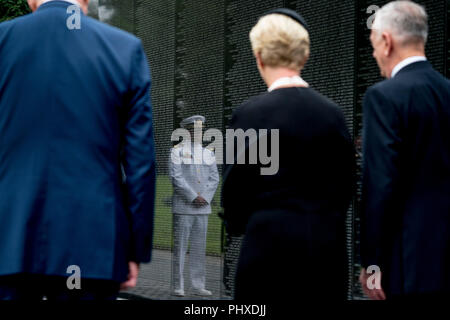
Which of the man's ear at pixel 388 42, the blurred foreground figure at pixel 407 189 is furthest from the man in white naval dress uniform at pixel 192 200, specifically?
the blurred foreground figure at pixel 407 189

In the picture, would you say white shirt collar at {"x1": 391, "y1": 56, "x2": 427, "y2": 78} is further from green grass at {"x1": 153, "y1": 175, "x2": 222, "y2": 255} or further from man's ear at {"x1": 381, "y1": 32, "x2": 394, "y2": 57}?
green grass at {"x1": 153, "y1": 175, "x2": 222, "y2": 255}

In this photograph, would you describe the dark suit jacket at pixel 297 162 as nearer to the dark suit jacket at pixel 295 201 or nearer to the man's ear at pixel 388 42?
the dark suit jacket at pixel 295 201

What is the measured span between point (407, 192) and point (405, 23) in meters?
0.86

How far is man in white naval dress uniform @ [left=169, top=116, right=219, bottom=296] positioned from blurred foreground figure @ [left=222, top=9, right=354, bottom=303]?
4.42 m

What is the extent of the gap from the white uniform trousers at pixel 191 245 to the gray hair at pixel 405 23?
4.41m

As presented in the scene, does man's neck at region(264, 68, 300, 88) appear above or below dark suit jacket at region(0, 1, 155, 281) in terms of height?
above

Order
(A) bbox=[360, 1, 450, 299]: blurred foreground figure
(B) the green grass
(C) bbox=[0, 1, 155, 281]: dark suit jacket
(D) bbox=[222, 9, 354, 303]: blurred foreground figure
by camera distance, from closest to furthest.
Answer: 1. (C) bbox=[0, 1, 155, 281]: dark suit jacket
2. (D) bbox=[222, 9, 354, 303]: blurred foreground figure
3. (A) bbox=[360, 1, 450, 299]: blurred foreground figure
4. (B) the green grass

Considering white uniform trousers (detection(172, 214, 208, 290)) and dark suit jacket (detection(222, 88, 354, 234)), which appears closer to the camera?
dark suit jacket (detection(222, 88, 354, 234))

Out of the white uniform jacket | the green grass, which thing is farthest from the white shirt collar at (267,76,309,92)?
the green grass

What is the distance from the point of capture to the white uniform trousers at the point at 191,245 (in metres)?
7.04

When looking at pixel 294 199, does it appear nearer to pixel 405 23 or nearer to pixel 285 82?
pixel 285 82

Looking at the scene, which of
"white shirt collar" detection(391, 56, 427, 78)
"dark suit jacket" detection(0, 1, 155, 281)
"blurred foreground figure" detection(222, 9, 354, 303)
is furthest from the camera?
"white shirt collar" detection(391, 56, 427, 78)

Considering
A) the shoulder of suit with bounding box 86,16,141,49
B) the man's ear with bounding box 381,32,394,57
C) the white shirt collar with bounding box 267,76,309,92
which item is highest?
the man's ear with bounding box 381,32,394,57

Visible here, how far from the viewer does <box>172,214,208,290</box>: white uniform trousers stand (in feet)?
23.1
